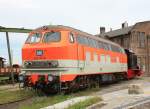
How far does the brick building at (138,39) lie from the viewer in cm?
4677

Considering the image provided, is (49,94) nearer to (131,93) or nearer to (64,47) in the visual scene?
(64,47)

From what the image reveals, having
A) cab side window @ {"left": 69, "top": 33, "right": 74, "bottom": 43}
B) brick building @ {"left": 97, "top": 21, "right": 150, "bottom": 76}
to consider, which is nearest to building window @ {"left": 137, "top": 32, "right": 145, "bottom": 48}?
brick building @ {"left": 97, "top": 21, "right": 150, "bottom": 76}

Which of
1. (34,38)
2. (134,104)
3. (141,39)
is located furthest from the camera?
(141,39)

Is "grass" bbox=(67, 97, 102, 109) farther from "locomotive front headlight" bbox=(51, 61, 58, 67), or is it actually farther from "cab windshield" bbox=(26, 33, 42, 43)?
"cab windshield" bbox=(26, 33, 42, 43)

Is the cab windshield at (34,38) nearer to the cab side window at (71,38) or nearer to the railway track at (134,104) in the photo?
the cab side window at (71,38)

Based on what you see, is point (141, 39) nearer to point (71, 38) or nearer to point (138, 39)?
point (138, 39)

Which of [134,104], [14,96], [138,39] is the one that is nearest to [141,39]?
[138,39]

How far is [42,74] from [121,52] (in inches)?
480

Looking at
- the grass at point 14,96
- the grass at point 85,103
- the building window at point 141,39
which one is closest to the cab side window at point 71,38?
the grass at point 14,96

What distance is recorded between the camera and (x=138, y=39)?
47.9 meters

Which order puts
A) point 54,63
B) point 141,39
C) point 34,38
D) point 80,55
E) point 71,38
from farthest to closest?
point 141,39, point 80,55, point 34,38, point 71,38, point 54,63

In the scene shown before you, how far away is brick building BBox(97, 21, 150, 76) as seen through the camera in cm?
4677

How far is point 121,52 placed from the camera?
29.0 meters

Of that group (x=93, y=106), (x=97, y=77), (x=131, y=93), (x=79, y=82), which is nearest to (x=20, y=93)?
(x=79, y=82)
